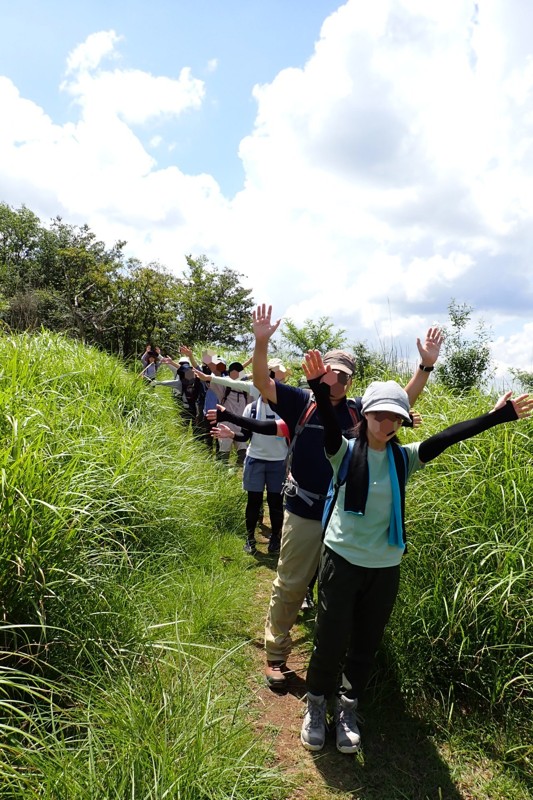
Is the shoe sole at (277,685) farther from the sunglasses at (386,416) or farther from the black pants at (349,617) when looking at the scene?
the sunglasses at (386,416)

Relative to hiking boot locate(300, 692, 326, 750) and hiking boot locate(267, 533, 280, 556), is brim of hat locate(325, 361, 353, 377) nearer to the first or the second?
hiking boot locate(300, 692, 326, 750)

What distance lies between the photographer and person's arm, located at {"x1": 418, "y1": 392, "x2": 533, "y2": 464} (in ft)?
7.49

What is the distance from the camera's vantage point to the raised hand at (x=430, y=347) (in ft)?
9.88

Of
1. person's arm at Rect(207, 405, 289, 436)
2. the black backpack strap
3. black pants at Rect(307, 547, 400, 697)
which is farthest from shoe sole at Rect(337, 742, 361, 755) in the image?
person's arm at Rect(207, 405, 289, 436)

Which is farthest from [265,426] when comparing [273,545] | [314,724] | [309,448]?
[273,545]

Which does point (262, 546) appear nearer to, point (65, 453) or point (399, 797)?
point (65, 453)

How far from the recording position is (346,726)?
2438 mm

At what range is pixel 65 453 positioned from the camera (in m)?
3.12

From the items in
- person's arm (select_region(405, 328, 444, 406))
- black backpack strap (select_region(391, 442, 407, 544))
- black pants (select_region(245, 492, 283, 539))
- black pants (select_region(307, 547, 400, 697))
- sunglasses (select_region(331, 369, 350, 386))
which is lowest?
black pants (select_region(245, 492, 283, 539))

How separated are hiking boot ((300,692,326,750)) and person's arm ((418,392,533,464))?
141 centimetres

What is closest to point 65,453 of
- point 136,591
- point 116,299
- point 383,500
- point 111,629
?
point 136,591

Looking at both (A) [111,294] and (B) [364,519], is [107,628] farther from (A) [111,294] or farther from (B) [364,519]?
(A) [111,294]

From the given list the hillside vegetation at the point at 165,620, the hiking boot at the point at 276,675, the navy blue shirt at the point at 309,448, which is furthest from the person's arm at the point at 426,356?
the hiking boot at the point at 276,675

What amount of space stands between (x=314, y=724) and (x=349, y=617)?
65 cm
